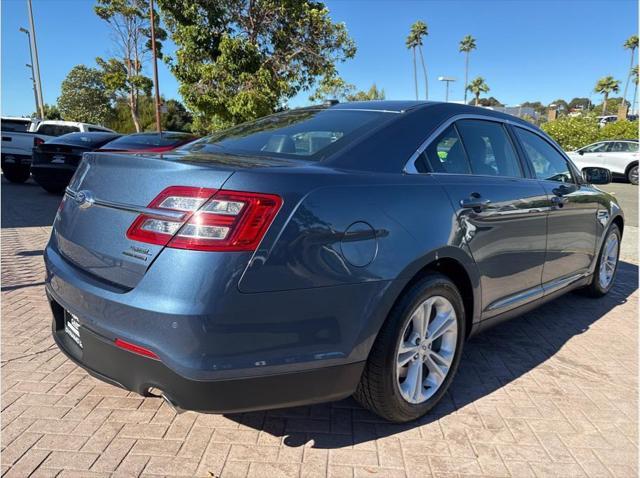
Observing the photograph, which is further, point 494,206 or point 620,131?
point 620,131

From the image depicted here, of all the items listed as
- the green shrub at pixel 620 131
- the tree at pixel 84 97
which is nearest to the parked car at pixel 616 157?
the green shrub at pixel 620 131

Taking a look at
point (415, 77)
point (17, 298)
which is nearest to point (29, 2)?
point (17, 298)

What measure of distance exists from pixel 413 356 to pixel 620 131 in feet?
87.7

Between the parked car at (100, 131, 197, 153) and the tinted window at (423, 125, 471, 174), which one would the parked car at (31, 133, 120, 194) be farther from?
the tinted window at (423, 125, 471, 174)

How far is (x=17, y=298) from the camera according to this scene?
421 cm

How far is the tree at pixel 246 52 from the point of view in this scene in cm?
1661

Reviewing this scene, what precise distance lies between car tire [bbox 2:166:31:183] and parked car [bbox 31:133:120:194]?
3.44 meters

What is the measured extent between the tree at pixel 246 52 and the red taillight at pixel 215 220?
15022mm

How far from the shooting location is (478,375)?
3.17 metres

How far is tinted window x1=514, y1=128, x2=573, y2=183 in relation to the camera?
12.0ft

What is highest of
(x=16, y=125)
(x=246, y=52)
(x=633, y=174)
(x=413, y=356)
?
(x=246, y=52)

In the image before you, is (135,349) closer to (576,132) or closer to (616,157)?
(616,157)

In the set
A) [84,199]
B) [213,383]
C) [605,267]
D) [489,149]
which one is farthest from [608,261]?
[84,199]

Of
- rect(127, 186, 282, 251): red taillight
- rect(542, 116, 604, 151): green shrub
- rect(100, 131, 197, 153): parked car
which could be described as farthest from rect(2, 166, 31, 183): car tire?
rect(542, 116, 604, 151): green shrub
